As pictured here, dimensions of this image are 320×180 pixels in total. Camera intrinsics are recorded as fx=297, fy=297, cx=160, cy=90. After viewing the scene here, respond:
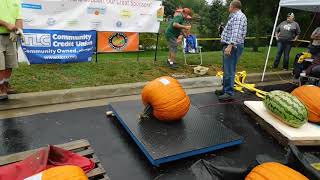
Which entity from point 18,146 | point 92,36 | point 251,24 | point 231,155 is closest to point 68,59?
point 92,36

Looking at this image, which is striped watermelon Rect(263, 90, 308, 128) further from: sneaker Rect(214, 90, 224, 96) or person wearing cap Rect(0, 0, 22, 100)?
person wearing cap Rect(0, 0, 22, 100)

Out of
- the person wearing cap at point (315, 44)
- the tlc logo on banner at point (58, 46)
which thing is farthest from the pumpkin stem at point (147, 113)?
the person wearing cap at point (315, 44)

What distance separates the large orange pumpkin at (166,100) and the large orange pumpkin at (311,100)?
6.83ft

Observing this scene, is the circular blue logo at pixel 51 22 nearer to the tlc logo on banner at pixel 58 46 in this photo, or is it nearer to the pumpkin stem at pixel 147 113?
the tlc logo on banner at pixel 58 46

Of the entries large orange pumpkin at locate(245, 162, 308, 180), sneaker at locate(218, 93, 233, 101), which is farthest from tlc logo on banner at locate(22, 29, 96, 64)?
large orange pumpkin at locate(245, 162, 308, 180)

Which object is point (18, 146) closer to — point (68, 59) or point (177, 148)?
point (177, 148)

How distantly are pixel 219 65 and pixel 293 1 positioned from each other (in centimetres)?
303

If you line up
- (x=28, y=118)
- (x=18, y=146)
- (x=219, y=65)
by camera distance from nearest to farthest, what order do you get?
(x=18, y=146) < (x=28, y=118) < (x=219, y=65)

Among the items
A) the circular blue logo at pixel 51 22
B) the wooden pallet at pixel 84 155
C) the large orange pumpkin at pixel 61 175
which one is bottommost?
the wooden pallet at pixel 84 155

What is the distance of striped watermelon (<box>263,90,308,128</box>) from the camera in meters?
4.56

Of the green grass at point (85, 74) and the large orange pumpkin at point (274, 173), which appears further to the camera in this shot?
the green grass at point (85, 74)

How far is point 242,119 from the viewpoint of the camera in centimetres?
561

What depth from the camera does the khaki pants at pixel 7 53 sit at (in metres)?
5.42

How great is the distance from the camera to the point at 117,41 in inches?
347
